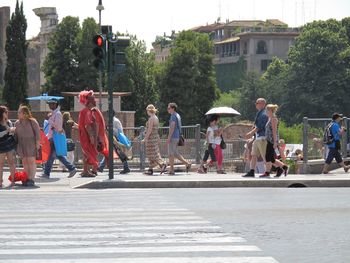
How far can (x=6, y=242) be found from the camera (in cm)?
1194

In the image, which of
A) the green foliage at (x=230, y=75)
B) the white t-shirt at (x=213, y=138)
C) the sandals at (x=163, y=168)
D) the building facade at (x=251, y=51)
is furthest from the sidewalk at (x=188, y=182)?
the green foliage at (x=230, y=75)

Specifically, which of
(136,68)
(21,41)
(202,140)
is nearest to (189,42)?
(136,68)

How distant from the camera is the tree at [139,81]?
86.5 metres

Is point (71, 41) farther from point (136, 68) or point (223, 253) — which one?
point (223, 253)

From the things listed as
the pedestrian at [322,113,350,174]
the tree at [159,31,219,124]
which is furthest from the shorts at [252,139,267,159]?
the tree at [159,31,219,124]

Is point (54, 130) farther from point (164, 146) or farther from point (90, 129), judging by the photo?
point (164, 146)

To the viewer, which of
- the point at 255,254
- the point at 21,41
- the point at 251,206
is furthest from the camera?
the point at 21,41

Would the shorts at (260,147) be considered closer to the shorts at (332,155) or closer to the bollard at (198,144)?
the shorts at (332,155)

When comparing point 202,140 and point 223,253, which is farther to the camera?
point 202,140

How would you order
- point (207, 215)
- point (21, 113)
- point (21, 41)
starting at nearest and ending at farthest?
point (207, 215) < point (21, 113) < point (21, 41)

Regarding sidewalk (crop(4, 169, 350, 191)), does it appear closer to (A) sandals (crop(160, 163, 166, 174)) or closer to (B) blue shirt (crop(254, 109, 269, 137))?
(B) blue shirt (crop(254, 109, 269, 137))

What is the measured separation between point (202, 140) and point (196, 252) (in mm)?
18388

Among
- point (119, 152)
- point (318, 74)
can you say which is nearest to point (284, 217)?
point (119, 152)

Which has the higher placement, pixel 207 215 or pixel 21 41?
pixel 21 41
